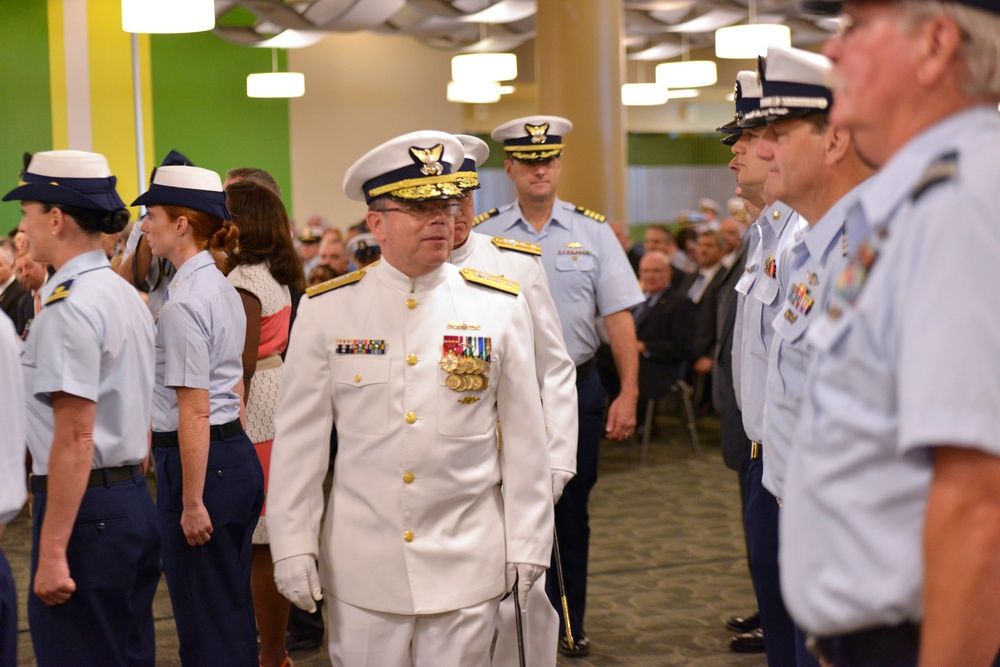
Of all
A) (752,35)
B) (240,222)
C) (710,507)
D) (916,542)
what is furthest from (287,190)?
(916,542)

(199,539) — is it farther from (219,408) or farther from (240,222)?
(240,222)

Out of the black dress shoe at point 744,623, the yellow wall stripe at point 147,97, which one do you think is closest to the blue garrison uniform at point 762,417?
the black dress shoe at point 744,623

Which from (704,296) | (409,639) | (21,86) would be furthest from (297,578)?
(21,86)

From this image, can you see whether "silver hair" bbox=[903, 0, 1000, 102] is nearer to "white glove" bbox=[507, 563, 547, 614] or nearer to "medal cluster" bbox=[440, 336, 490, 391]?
"medal cluster" bbox=[440, 336, 490, 391]

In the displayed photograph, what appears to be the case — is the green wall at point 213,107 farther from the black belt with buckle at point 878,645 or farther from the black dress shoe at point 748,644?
the black belt with buckle at point 878,645

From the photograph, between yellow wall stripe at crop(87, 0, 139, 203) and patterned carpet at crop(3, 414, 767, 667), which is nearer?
patterned carpet at crop(3, 414, 767, 667)

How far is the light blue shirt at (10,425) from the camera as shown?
2.29 metres

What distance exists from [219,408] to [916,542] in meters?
2.47

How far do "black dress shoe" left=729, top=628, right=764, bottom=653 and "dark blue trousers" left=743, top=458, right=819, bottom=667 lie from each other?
1.22 meters

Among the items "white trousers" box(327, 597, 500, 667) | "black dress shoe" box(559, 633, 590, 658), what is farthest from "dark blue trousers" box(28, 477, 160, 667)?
"black dress shoe" box(559, 633, 590, 658)

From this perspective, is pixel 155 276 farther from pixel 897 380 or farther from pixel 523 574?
pixel 897 380

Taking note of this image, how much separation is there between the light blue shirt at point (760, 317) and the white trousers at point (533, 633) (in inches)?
28.0

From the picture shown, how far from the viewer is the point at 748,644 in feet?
14.0

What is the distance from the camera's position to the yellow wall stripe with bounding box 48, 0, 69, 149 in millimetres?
12773
